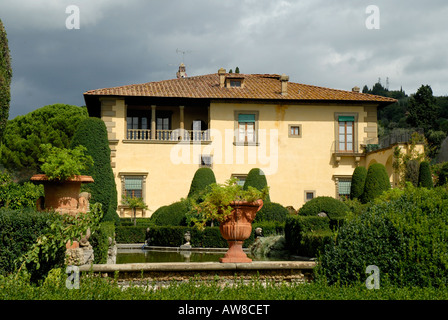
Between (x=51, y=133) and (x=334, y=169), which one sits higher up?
(x=51, y=133)

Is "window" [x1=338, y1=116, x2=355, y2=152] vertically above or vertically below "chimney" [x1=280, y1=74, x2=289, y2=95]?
below

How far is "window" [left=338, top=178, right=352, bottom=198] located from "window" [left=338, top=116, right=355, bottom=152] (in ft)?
5.57

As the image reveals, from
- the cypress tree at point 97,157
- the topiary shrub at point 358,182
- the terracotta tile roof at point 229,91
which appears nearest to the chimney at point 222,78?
the terracotta tile roof at point 229,91

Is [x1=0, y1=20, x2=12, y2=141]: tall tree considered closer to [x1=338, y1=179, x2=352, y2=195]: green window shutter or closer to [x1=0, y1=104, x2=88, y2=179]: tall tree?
[x1=338, y1=179, x2=352, y2=195]: green window shutter

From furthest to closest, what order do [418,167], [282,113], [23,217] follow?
1. [282,113]
2. [418,167]
3. [23,217]

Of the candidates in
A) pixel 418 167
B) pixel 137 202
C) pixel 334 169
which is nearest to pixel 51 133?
pixel 137 202

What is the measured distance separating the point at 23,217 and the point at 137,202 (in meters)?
19.0

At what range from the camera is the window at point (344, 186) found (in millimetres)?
27594

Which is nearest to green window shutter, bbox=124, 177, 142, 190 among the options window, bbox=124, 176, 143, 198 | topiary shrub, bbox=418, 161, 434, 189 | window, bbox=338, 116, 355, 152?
window, bbox=124, 176, 143, 198

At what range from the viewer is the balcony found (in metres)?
26.3

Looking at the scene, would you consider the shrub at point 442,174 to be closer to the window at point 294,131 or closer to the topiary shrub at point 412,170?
the topiary shrub at point 412,170

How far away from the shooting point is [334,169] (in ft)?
90.7
